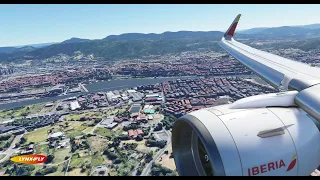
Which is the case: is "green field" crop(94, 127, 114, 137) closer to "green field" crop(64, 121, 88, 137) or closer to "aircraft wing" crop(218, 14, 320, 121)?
"green field" crop(64, 121, 88, 137)

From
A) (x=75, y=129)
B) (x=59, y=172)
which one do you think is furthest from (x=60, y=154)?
(x=75, y=129)

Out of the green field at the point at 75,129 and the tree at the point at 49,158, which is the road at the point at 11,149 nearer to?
the tree at the point at 49,158

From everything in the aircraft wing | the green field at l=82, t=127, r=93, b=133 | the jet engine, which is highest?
the aircraft wing

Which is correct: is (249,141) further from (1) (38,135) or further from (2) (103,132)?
(1) (38,135)

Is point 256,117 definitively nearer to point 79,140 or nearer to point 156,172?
point 156,172

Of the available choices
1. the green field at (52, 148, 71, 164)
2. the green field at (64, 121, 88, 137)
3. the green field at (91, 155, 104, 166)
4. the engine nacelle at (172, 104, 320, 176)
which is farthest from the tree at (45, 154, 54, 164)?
the engine nacelle at (172, 104, 320, 176)

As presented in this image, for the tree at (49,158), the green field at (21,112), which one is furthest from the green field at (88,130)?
the green field at (21,112)
